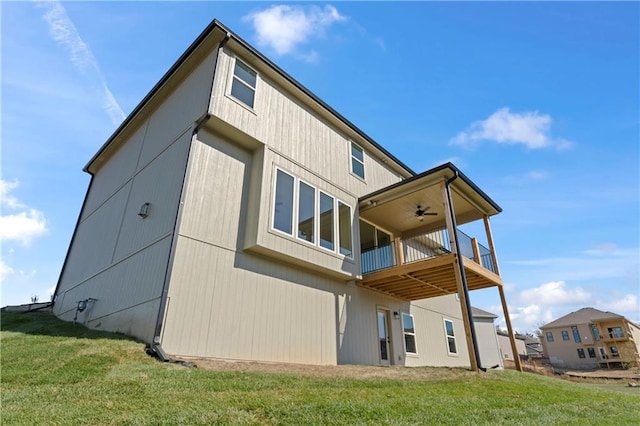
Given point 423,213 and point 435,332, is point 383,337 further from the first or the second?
point 423,213

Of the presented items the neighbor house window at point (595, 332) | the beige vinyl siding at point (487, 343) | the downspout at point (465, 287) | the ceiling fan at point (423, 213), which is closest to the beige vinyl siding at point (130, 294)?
the downspout at point (465, 287)

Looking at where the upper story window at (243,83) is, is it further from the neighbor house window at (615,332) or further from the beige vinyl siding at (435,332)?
the neighbor house window at (615,332)

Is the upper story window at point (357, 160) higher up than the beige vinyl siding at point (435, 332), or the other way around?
the upper story window at point (357, 160)

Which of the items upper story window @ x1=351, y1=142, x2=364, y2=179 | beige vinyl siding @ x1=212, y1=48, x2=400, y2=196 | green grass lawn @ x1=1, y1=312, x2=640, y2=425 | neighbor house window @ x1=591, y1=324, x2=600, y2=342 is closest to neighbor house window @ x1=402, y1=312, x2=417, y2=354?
beige vinyl siding @ x1=212, y1=48, x2=400, y2=196

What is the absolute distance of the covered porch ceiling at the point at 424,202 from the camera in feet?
35.8

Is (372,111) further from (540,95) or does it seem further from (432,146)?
(540,95)

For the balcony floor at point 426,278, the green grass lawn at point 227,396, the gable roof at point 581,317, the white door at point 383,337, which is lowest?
the green grass lawn at point 227,396

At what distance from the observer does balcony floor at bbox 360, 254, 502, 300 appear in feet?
33.2

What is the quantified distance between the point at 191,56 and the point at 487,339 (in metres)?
21.3

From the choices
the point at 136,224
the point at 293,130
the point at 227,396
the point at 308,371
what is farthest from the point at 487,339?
the point at 227,396

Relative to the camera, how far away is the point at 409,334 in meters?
13.1

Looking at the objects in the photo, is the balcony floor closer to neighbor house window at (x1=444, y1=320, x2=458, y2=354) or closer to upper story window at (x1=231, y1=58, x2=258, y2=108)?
neighbor house window at (x1=444, y1=320, x2=458, y2=354)

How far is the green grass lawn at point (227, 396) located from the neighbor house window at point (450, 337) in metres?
7.77

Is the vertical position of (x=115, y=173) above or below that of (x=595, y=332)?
above
